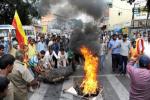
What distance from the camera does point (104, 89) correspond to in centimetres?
1335

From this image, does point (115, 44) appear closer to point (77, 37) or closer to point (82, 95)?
point (77, 37)

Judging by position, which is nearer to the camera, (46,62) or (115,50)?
(46,62)

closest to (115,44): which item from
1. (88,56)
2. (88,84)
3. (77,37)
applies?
(88,56)

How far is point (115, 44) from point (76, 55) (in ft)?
8.70

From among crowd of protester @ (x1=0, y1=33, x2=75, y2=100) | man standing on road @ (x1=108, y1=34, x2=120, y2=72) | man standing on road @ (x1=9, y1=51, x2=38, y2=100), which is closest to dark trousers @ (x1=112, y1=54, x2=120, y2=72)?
man standing on road @ (x1=108, y1=34, x2=120, y2=72)

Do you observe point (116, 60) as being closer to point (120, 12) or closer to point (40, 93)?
point (40, 93)

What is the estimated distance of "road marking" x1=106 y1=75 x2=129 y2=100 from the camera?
11978 mm

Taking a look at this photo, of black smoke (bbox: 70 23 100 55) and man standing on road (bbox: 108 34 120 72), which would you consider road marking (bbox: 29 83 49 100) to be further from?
black smoke (bbox: 70 23 100 55)

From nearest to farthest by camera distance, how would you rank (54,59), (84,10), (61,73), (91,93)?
(91,93) < (61,73) < (54,59) < (84,10)

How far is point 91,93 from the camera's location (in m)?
10.5

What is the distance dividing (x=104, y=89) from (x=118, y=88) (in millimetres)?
478

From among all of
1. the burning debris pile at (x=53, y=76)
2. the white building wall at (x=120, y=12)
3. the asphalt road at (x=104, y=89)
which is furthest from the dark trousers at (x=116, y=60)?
the white building wall at (x=120, y=12)

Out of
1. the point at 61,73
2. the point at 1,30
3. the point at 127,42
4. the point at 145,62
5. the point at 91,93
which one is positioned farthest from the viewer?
the point at 1,30

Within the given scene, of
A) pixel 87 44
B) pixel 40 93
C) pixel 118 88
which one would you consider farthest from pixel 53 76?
pixel 87 44
